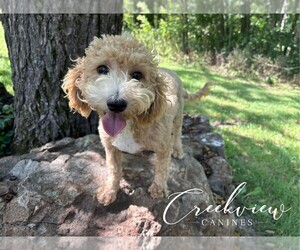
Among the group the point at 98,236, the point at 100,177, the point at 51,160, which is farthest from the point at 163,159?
the point at 51,160

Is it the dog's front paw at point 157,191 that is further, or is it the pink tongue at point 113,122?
the dog's front paw at point 157,191

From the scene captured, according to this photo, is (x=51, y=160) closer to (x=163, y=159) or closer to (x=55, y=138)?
(x=55, y=138)

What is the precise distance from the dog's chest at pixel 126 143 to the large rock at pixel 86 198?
208 mm

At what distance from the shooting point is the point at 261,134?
9.89ft

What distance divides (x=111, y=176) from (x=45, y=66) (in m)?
0.81

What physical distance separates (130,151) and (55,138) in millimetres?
679

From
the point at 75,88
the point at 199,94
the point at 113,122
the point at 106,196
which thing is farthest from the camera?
the point at 199,94

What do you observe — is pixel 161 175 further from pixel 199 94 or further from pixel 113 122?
pixel 199 94

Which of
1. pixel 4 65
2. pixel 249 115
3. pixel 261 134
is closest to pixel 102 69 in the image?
pixel 4 65

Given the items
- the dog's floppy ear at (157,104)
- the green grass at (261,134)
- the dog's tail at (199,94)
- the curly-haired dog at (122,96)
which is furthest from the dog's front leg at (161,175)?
the dog's tail at (199,94)

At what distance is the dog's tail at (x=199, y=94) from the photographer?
2715 millimetres

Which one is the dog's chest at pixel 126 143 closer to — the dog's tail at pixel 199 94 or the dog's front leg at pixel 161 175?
the dog's front leg at pixel 161 175

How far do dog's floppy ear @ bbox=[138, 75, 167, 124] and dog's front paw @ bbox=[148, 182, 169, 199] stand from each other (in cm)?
44

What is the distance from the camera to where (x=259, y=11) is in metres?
2.26
